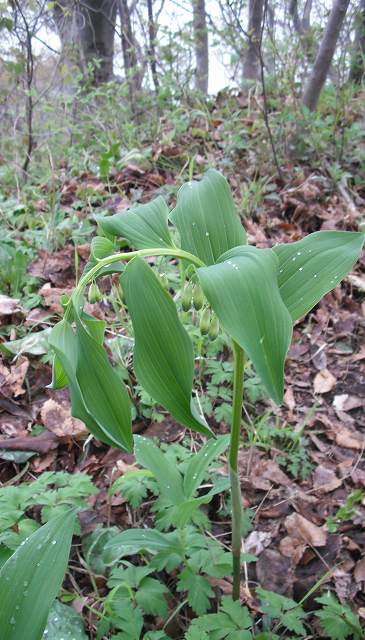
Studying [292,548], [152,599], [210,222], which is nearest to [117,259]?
[210,222]

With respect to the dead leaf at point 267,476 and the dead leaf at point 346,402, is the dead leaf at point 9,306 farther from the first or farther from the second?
the dead leaf at point 346,402

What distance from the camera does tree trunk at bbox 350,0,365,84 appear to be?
3.94 meters

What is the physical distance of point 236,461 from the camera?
1.03m

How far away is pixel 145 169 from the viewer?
141 inches

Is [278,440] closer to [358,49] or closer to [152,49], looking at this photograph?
[358,49]

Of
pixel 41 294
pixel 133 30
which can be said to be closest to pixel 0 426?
pixel 41 294

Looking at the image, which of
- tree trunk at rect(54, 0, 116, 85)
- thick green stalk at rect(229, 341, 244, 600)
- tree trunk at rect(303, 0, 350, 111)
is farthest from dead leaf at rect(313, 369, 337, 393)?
tree trunk at rect(54, 0, 116, 85)

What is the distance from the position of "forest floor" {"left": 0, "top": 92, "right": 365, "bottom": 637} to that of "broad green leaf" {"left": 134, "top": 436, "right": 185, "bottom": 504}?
376 millimetres

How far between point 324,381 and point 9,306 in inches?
60.6

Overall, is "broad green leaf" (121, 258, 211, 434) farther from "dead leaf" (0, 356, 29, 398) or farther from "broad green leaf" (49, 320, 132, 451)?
"dead leaf" (0, 356, 29, 398)

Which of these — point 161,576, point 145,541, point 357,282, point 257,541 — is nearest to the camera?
point 145,541

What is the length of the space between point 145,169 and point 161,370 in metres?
3.12

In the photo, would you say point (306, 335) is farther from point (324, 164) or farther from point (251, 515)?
point (324, 164)

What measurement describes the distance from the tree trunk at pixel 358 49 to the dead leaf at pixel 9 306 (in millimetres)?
3586
